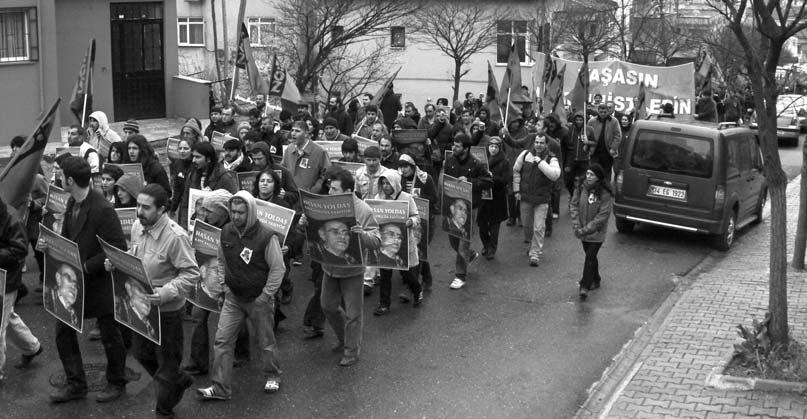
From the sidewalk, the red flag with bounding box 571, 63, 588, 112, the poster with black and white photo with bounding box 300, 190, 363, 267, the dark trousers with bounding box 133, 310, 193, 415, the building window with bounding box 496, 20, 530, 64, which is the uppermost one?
the building window with bounding box 496, 20, 530, 64

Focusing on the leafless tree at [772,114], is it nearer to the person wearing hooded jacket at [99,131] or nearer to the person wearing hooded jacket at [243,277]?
the person wearing hooded jacket at [243,277]

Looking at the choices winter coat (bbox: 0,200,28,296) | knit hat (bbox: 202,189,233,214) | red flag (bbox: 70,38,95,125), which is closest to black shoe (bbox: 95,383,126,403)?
winter coat (bbox: 0,200,28,296)

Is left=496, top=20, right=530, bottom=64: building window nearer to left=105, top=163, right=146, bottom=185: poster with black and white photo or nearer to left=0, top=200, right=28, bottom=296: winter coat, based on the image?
left=105, top=163, right=146, bottom=185: poster with black and white photo

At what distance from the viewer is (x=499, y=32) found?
36.4 metres

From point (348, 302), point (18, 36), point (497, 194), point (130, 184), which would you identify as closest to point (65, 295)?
point (348, 302)

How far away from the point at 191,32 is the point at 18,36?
21949 mm

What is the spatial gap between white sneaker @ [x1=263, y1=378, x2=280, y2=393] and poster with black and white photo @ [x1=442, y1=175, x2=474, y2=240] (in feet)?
13.2

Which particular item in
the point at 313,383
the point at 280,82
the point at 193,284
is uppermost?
the point at 280,82

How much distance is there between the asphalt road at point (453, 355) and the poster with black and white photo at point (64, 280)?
0.75m

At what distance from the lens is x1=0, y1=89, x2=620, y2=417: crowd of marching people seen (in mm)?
7656

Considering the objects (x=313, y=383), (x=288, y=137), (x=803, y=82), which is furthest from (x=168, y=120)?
(x=803, y=82)

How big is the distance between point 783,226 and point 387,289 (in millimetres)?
3938

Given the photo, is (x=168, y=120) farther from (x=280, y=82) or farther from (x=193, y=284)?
(x=193, y=284)

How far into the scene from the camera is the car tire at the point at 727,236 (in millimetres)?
14791
